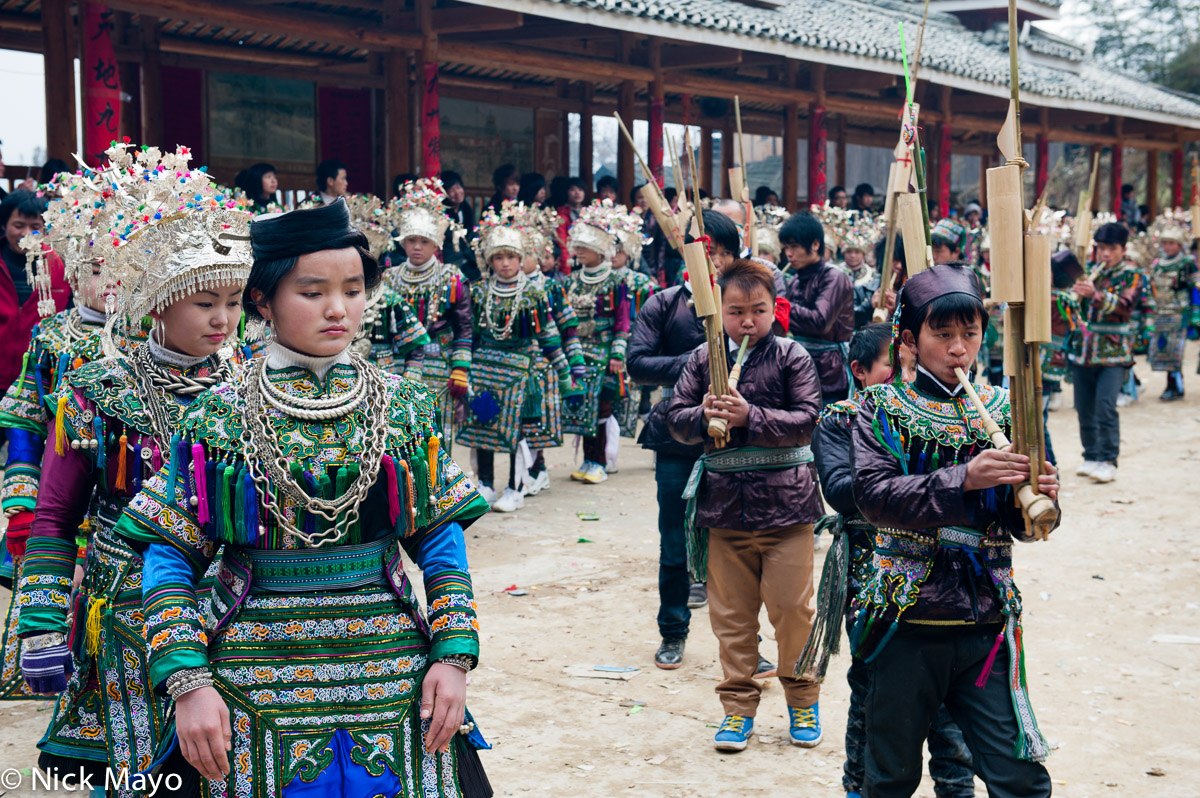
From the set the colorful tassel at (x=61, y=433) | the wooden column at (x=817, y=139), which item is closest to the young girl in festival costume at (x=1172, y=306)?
the wooden column at (x=817, y=139)

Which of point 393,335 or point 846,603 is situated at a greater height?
point 393,335

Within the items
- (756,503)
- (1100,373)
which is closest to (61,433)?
(756,503)

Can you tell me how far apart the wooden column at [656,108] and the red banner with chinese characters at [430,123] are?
3.22 m

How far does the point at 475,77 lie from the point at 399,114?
3.54 m

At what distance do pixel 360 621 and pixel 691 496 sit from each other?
7.42 ft

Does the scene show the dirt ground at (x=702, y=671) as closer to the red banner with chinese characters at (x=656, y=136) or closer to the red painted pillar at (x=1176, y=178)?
the red banner with chinese characters at (x=656, y=136)

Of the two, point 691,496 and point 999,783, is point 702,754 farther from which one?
point 999,783

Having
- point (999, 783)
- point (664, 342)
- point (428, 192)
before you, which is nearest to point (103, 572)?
point (999, 783)

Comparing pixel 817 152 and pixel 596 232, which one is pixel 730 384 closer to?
pixel 596 232

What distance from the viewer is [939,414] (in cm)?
307

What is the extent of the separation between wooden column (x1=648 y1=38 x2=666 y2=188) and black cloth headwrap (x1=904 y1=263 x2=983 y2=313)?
36.5 feet

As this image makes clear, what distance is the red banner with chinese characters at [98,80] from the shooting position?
917cm

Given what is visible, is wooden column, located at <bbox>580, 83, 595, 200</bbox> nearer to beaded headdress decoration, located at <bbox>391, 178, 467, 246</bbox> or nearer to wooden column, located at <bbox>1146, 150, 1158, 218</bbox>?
beaded headdress decoration, located at <bbox>391, 178, 467, 246</bbox>

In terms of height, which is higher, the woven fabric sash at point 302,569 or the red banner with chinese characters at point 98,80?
the red banner with chinese characters at point 98,80
